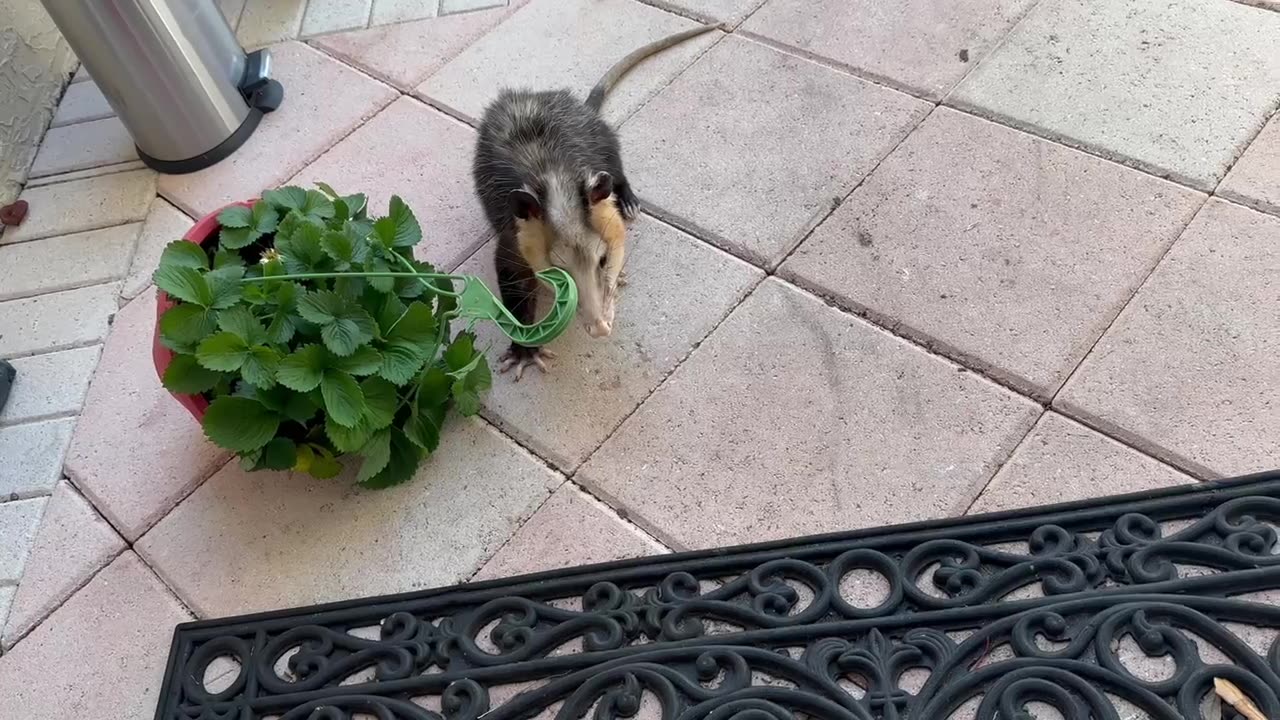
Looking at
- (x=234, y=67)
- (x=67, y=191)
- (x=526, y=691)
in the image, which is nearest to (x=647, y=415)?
(x=526, y=691)

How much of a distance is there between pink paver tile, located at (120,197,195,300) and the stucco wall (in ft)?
1.83

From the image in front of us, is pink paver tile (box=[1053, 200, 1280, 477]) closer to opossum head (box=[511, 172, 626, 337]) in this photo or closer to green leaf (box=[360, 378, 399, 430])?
opossum head (box=[511, 172, 626, 337])

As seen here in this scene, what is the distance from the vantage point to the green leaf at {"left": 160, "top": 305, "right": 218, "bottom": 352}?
2.00 meters

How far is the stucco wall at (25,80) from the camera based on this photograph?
10.5 feet

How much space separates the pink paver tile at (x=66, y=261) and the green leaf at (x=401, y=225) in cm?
115

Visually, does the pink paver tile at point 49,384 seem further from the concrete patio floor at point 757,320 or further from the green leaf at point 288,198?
the green leaf at point 288,198

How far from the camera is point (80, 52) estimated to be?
2889 mm

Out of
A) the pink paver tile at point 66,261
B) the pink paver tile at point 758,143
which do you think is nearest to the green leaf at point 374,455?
the pink paver tile at point 758,143

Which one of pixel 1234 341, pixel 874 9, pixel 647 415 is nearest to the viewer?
pixel 1234 341

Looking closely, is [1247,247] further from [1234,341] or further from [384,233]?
[384,233]

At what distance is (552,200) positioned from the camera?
2207 mm

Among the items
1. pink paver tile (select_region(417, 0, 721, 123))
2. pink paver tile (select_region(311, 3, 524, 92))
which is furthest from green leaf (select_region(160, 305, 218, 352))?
pink paver tile (select_region(311, 3, 524, 92))

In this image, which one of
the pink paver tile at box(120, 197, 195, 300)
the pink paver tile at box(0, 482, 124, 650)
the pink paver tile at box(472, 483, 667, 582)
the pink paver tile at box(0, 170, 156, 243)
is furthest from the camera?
the pink paver tile at box(0, 170, 156, 243)

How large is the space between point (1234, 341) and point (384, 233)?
188 centimetres
